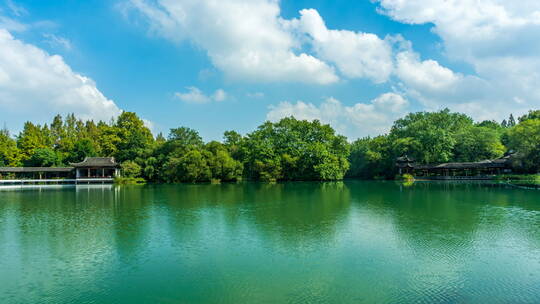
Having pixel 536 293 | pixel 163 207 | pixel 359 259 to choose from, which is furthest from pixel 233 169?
pixel 536 293

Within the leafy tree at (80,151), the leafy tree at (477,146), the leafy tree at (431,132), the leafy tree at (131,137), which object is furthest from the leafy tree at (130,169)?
the leafy tree at (477,146)

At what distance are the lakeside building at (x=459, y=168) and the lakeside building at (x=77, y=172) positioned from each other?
41.5 metres

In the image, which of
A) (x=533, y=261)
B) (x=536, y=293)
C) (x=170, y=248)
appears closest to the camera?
(x=536, y=293)

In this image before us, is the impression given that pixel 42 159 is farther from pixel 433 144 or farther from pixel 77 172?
pixel 433 144

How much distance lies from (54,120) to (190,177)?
102 ft

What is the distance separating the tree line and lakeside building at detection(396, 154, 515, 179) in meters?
1.45

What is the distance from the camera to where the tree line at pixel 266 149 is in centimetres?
4809

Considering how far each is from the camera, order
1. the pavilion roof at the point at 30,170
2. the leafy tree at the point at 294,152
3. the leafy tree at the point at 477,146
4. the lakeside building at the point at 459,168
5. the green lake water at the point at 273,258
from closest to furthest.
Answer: the green lake water at the point at 273,258, the pavilion roof at the point at 30,170, the lakeside building at the point at 459,168, the leafy tree at the point at 477,146, the leafy tree at the point at 294,152

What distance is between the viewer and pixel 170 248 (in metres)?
10.9

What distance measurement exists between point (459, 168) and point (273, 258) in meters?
44.8

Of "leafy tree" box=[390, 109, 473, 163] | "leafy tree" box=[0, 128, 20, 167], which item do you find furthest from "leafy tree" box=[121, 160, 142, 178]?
"leafy tree" box=[390, 109, 473, 163]

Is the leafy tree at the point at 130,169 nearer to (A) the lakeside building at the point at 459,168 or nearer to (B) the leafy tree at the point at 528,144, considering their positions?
(A) the lakeside building at the point at 459,168

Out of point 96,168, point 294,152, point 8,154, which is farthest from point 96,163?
point 294,152

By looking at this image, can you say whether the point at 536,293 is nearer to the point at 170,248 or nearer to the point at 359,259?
the point at 359,259
